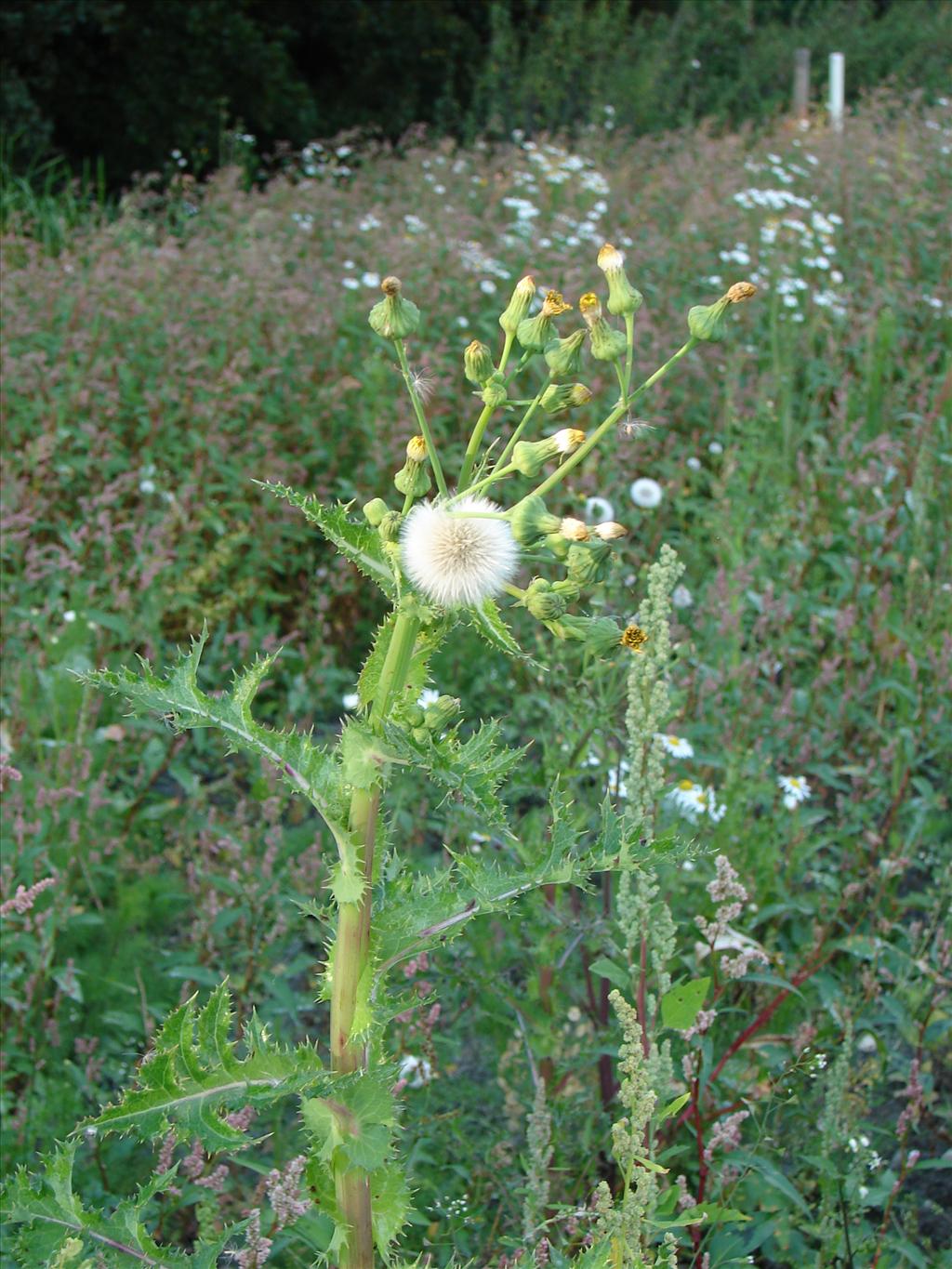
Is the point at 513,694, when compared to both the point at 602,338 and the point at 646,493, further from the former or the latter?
the point at 602,338

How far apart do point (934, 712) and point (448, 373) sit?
2.30 m

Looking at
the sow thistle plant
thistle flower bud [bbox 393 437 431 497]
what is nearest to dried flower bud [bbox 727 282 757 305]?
the sow thistle plant

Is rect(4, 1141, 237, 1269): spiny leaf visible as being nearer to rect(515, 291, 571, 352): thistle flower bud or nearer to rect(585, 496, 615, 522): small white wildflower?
rect(515, 291, 571, 352): thistle flower bud

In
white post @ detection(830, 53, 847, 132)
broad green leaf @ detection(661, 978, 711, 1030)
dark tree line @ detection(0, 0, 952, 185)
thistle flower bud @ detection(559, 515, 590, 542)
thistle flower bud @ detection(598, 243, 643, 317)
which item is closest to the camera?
thistle flower bud @ detection(559, 515, 590, 542)

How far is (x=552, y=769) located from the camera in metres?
2.29

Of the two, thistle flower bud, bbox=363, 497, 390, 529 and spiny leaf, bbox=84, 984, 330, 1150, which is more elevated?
thistle flower bud, bbox=363, 497, 390, 529

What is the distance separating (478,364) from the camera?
1.40 meters

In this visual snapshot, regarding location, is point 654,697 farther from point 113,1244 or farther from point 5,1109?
point 5,1109

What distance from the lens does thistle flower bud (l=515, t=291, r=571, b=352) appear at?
4.60 ft

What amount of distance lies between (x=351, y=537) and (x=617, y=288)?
0.45 metres

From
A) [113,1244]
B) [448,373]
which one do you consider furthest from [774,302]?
[113,1244]

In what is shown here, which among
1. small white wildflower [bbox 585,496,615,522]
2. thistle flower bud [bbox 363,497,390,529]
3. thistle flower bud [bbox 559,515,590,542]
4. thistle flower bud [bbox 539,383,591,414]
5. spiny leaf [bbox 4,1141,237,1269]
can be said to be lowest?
small white wildflower [bbox 585,496,615,522]

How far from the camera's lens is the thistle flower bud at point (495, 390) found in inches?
54.5

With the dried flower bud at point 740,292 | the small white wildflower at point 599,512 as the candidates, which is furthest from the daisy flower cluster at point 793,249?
the dried flower bud at point 740,292
